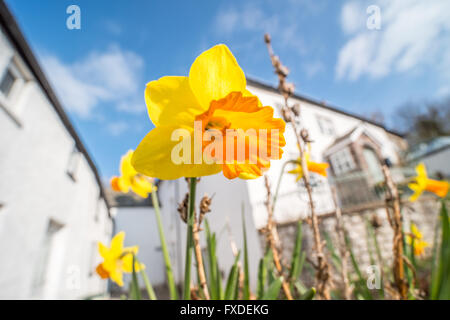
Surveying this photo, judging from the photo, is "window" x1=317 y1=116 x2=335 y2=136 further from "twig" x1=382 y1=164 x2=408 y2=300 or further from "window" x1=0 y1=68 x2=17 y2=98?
"twig" x1=382 y1=164 x2=408 y2=300

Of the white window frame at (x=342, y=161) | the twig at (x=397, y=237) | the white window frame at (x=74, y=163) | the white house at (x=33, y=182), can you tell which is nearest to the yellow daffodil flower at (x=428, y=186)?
the twig at (x=397, y=237)

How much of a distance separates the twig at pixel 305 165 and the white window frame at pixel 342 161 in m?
10.1

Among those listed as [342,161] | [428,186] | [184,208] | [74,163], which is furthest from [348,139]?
[184,208]

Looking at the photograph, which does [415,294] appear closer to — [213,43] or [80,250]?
[213,43]

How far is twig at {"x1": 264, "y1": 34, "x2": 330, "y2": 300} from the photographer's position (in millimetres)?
556

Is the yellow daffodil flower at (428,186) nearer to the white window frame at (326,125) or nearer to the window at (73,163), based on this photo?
the window at (73,163)

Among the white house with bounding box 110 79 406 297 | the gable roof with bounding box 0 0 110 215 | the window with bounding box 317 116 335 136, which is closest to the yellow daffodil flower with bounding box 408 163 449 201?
the white house with bounding box 110 79 406 297

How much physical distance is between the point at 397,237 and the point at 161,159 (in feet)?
2.28

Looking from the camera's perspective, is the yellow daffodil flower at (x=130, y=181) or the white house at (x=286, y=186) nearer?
the yellow daffodil flower at (x=130, y=181)

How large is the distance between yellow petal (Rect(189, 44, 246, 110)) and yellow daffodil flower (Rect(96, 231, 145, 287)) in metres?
0.88

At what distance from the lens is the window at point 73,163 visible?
4.82 metres

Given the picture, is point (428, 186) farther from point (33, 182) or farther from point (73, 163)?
point (73, 163)
